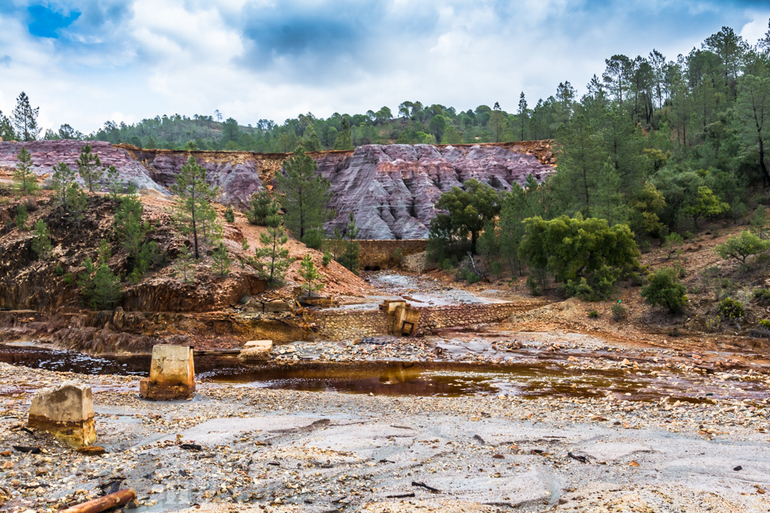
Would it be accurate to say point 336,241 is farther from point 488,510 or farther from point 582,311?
point 488,510

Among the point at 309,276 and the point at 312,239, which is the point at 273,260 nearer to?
the point at 309,276

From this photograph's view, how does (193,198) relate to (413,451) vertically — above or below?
above

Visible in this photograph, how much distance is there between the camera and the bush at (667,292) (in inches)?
884

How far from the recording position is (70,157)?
5606 centimetres

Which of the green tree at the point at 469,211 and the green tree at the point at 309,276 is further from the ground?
the green tree at the point at 469,211

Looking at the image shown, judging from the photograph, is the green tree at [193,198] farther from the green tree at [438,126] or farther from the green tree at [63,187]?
the green tree at [438,126]

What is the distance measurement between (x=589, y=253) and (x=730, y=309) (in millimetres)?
7979

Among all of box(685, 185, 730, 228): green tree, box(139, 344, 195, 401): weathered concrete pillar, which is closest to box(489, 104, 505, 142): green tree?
box(685, 185, 730, 228): green tree

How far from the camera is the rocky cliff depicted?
5591 centimetres

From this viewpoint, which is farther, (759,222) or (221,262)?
(759,222)

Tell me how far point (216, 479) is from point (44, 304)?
23526mm

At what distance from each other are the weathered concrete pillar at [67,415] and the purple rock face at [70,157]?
166 feet

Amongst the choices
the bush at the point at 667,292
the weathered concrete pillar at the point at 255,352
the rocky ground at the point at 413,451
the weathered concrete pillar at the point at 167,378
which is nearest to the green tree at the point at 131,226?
the weathered concrete pillar at the point at 255,352

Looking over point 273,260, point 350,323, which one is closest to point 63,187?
point 273,260
